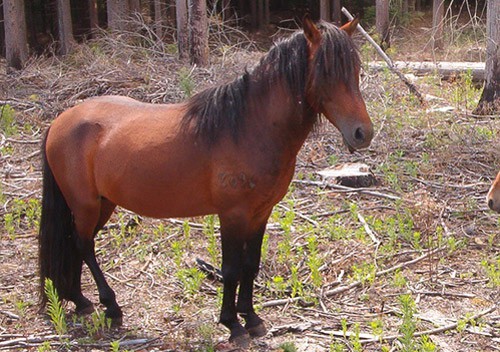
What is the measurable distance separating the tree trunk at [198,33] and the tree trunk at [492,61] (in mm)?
4597

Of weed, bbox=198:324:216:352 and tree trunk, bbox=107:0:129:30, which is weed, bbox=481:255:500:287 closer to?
weed, bbox=198:324:216:352

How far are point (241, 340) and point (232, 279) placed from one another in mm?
388

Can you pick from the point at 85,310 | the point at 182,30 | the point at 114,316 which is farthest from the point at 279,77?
the point at 182,30

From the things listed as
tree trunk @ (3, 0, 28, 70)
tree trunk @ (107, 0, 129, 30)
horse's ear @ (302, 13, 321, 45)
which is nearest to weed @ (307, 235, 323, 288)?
horse's ear @ (302, 13, 321, 45)

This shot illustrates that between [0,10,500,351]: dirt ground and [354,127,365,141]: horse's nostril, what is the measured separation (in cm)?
94

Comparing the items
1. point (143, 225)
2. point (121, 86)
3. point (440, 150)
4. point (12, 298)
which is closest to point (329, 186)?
point (440, 150)

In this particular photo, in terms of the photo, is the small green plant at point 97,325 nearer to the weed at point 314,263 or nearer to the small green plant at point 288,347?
the small green plant at point 288,347

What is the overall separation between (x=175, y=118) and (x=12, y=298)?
192cm

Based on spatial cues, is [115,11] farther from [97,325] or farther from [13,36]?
[97,325]

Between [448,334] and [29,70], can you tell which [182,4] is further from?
[448,334]

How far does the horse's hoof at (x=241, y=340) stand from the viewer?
4.28 m

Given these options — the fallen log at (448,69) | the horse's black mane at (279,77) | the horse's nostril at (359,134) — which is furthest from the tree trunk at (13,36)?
the horse's nostril at (359,134)

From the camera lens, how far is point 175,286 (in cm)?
521

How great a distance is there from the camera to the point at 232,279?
14.0 ft
